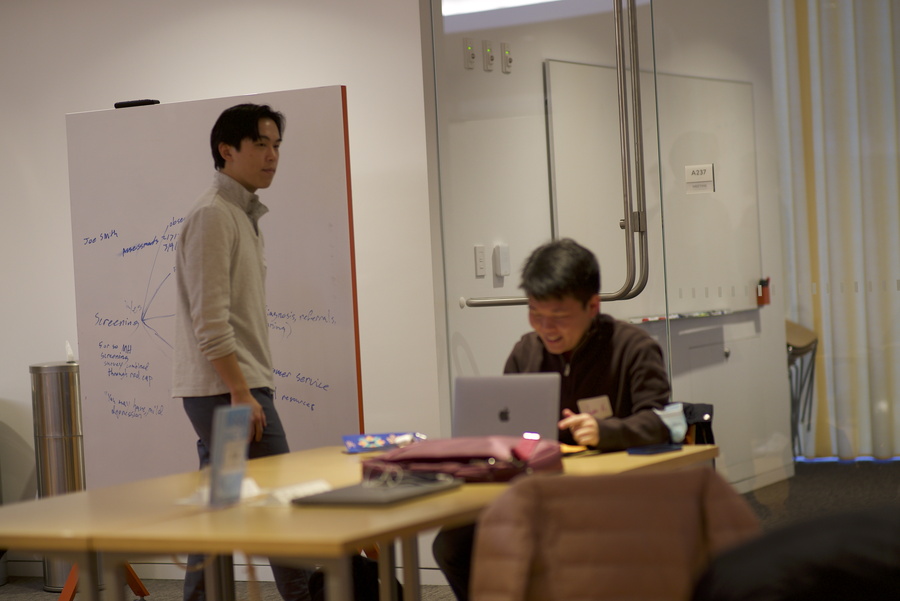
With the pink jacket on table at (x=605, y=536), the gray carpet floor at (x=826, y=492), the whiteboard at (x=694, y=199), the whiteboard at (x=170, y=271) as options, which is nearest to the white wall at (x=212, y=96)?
the whiteboard at (x=170, y=271)

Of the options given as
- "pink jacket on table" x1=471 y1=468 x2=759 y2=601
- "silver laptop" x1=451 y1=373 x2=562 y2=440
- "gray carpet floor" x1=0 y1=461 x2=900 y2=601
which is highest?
"silver laptop" x1=451 y1=373 x2=562 y2=440

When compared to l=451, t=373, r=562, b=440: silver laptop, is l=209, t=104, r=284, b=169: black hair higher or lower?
higher

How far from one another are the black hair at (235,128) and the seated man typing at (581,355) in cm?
125

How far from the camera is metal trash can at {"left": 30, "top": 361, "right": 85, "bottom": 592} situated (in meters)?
4.27

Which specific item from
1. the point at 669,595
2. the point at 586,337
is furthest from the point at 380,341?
the point at 669,595

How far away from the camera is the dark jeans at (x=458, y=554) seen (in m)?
2.61

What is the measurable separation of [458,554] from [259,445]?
78 cm

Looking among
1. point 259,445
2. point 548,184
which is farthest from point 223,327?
point 548,184

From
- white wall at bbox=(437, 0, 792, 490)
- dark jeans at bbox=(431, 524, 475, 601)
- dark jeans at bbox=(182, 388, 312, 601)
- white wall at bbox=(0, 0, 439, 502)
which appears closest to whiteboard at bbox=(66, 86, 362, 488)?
white wall at bbox=(0, 0, 439, 502)

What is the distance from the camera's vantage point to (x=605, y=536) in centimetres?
164

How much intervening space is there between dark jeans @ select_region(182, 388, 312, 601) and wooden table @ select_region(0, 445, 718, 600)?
0.79 m

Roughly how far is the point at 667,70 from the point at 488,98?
2.41 feet

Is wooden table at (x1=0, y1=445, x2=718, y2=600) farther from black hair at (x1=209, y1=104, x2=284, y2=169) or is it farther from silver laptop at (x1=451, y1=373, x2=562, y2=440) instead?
black hair at (x1=209, y1=104, x2=284, y2=169)

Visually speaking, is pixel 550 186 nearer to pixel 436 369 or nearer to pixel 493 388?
pixel 436 369
